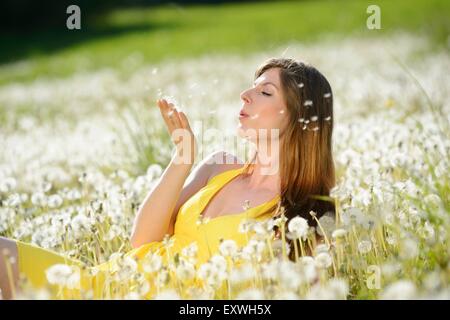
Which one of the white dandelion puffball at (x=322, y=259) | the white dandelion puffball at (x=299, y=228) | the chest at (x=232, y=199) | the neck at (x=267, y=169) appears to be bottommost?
the white dandelion puffball at (x=322, y=259)

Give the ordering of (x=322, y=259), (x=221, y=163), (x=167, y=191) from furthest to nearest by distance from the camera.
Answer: (x=221, y=163), (x=167, y=191), (x=322, y=259)

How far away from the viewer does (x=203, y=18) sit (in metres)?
42.8

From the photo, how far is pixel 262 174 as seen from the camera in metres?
4.05

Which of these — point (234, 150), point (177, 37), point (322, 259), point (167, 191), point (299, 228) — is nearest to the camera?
point (322, 259)

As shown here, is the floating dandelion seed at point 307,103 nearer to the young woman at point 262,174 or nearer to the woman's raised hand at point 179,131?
the young woman at point 262,174

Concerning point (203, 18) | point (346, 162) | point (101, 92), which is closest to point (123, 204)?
point (346, 162)

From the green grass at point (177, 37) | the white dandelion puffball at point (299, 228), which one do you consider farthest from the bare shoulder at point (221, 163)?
the green grass at point (177, 37)

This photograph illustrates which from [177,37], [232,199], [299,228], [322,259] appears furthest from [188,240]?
[177,37]

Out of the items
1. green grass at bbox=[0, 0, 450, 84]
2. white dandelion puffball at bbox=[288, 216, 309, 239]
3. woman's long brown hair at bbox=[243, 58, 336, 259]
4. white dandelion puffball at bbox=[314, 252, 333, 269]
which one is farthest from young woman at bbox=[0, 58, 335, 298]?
green grass at bbox=[0, 0, 450, 84]

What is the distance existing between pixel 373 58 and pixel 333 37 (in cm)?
554

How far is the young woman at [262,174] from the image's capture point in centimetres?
377

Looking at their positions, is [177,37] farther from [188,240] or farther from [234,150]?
[188,240]

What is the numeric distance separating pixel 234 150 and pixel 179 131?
259 cm
